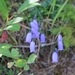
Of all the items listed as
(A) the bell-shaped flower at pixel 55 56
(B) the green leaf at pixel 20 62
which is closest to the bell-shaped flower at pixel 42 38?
(A) the bell-shaped flower at pixel 55 56

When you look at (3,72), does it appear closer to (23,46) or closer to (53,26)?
(23,46)

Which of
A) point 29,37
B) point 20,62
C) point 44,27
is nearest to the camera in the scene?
point 20,62

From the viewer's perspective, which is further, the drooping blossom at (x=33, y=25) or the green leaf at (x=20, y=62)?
the drooping blossom at (x=33, y=25)

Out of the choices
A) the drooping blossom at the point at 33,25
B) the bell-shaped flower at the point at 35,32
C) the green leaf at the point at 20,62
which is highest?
the drooping blossom at the point at 33,25

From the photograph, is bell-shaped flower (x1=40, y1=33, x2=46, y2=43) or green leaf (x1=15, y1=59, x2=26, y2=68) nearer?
green leaf (x1=15, y1=59, x2=26, y2=68)

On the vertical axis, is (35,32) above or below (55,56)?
above

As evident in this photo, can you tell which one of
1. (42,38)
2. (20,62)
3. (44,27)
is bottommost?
(20,62)

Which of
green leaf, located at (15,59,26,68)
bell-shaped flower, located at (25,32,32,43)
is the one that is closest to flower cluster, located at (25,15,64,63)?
bell-shaped flower, located at (25,32,32,43)

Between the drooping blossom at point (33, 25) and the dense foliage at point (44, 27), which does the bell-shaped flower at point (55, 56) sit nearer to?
the dense foliage at point (44, 27)

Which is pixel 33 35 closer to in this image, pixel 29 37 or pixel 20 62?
pixel 29 37

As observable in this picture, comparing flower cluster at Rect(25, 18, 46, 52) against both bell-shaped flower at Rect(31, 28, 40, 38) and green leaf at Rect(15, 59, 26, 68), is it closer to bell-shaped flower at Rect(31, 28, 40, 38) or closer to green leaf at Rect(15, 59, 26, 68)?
bell-shaped flower at Rect(31, 28, 40, 38)

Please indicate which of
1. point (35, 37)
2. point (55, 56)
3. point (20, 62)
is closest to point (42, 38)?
point (35, 37)

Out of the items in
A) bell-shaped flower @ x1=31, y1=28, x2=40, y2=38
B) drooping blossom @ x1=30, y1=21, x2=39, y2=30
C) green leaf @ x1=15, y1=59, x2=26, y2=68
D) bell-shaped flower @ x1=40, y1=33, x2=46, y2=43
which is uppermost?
drooping blossom @ x1=30, y1=21, x2=39, y2=30
